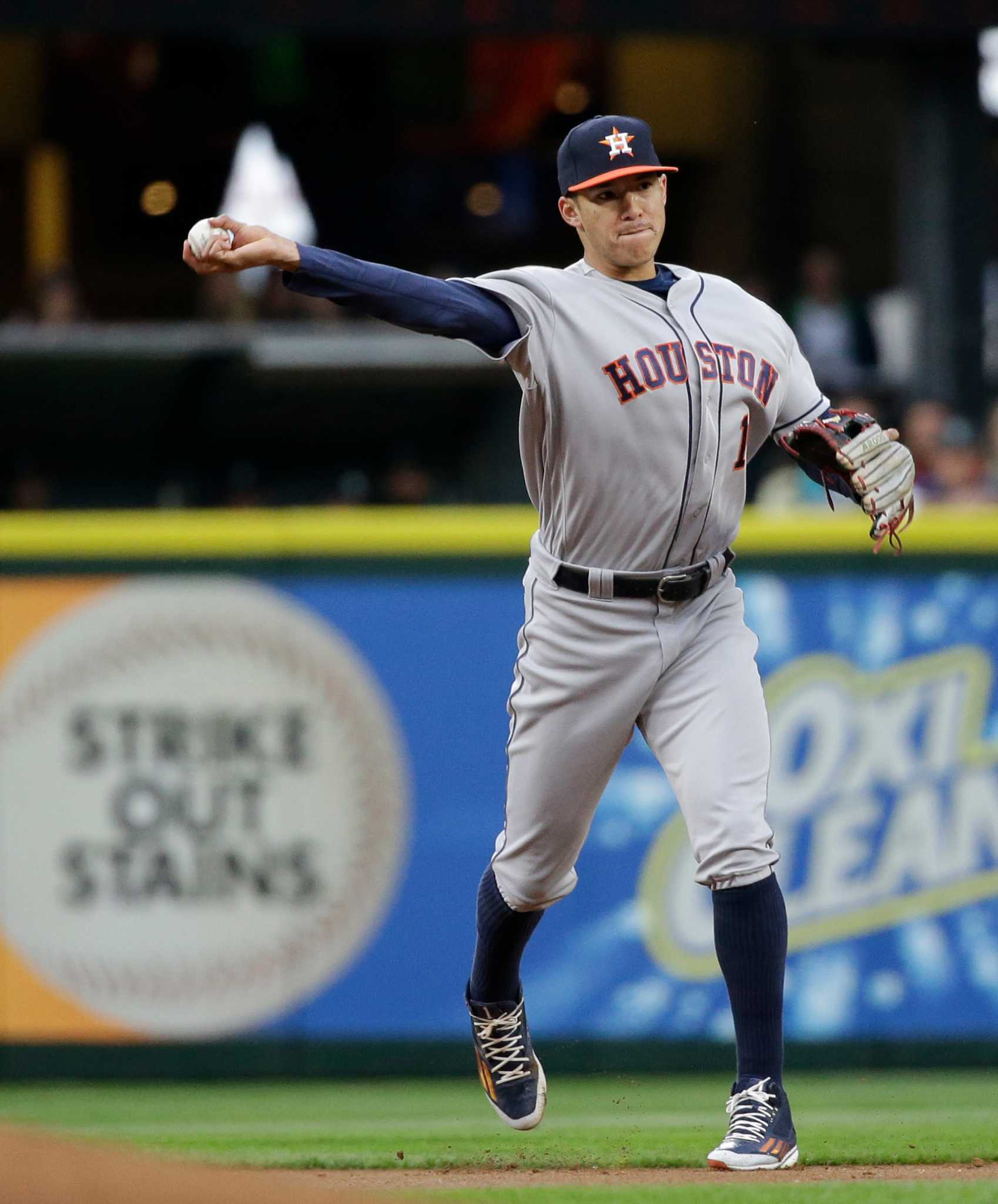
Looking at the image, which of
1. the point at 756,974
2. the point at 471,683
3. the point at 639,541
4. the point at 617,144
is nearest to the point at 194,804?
the point at 471,683

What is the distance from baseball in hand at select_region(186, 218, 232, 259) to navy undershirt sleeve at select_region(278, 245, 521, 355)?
0.49 feet

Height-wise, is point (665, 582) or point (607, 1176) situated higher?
point (665, 582)

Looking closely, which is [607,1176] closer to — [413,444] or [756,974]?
[756,974]

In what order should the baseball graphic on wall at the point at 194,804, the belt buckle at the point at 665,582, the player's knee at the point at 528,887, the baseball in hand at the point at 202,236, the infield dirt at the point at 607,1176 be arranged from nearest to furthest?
the baseball in hand at the point at 202,236, the infield dirt at the point at 607,1176, the belt buckle at the point at 665,582, the player's knee at the point at 528,887, the baseball graphic on wall at the point at 194,804

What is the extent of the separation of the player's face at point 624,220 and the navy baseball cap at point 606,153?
0.02 metres

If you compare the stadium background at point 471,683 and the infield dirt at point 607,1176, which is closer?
the infield dirt at point 607,1176

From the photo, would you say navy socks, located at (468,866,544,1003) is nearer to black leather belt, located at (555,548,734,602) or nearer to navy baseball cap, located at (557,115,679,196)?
black leather belt, located at (555,548,734,602)

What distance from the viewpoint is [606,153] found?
4043 millimetres

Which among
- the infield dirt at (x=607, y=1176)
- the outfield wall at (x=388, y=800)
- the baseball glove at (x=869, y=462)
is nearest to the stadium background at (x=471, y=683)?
the outfield wall at (x=388, y=800)

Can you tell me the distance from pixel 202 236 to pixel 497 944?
5.48ft

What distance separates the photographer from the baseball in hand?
3.74 metres

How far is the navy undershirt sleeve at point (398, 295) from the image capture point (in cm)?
382

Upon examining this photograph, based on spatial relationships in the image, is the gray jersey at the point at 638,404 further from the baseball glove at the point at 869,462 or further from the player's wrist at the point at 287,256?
the player's wrist at the point at 287,256

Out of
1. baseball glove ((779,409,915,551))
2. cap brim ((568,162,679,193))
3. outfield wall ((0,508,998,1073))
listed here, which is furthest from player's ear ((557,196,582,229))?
outfield wall ((0,508,998,1073))
